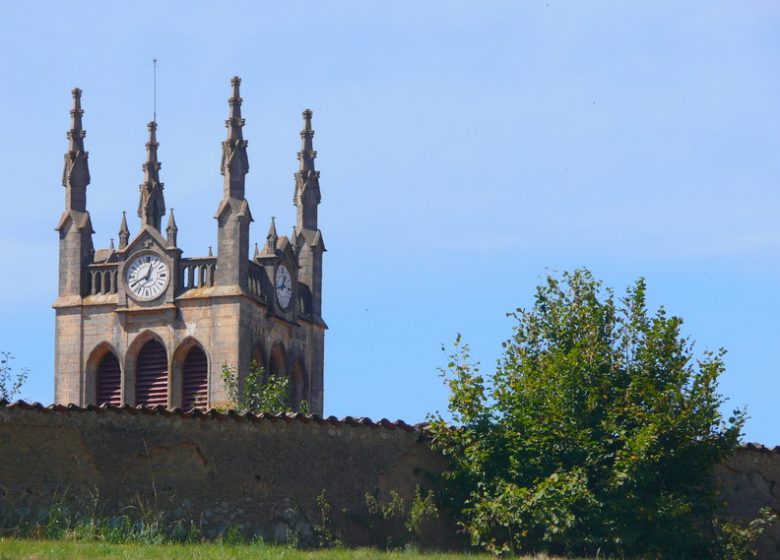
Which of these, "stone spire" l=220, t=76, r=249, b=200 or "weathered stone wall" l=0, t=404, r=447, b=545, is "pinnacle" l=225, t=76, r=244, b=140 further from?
"weathered stone wall" l=0, t=404, r=447, b=545

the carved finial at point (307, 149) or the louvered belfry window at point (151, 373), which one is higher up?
the carved finial at point (307, 149)

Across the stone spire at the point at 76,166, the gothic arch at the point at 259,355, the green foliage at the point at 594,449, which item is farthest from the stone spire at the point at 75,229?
the green foliage at the point at 594,449

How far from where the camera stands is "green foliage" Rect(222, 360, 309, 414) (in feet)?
145

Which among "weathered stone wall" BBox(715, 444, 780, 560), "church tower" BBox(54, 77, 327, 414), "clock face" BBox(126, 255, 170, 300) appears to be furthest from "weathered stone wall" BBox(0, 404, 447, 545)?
"clock face" BBox(126, 255, 170, 300)

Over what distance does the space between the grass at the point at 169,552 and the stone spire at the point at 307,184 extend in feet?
109

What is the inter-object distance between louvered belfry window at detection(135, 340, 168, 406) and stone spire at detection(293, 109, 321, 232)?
5991 millimetres

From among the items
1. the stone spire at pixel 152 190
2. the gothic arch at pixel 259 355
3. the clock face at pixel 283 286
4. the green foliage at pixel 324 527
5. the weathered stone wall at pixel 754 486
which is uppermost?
the stone spire at pixel 152 190

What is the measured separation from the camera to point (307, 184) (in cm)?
6022

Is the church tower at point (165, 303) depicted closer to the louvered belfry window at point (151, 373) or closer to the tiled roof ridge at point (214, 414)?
the louvered belfry window at point (151, 373)

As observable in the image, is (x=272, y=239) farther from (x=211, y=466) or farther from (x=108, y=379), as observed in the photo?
(x=211, y=466)

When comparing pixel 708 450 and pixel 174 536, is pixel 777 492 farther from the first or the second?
pixel 174 536

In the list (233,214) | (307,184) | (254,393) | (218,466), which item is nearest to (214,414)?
(218,466)

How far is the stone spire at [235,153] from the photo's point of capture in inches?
2188

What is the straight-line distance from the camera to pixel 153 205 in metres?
57.3
